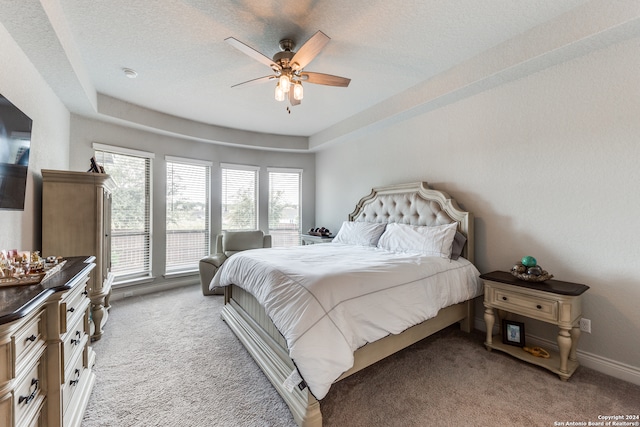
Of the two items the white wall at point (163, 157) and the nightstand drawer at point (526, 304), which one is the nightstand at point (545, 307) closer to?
the nightstand drawer at point (526, 304)

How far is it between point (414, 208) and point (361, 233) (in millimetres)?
805

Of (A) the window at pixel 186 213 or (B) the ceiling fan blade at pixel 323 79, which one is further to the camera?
(A) the window at pixel 186 213

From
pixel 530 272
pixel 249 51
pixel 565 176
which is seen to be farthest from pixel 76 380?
pixel 565 176

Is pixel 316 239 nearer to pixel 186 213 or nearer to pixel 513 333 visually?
pixel 186 213

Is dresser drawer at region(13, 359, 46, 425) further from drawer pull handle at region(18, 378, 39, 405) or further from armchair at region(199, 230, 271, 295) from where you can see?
armchair at region(199, 230, 271, 295)

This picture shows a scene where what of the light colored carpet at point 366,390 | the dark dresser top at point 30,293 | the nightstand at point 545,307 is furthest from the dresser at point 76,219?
the nightstand at point 545,307

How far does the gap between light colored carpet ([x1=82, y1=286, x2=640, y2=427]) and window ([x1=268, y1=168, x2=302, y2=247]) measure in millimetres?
3141

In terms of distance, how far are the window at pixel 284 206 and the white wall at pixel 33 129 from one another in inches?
131

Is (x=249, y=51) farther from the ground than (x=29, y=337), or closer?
farther from the ground

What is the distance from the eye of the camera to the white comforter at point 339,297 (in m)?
1.60

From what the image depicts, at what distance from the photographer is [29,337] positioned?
3.77 feet

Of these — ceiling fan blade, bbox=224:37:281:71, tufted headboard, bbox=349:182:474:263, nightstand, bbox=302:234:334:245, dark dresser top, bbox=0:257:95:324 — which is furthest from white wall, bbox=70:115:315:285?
ceiling fan blade, bbox=224:37:281:71

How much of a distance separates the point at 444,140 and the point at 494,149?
0.62 metres

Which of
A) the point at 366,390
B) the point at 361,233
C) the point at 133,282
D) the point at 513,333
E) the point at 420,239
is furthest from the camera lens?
the point at 133,282
